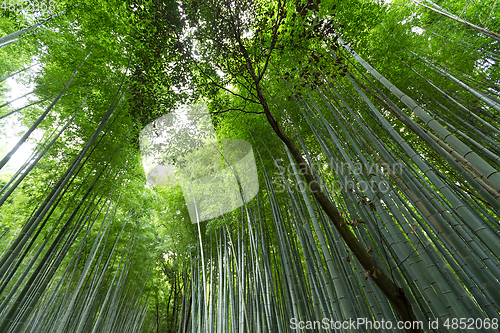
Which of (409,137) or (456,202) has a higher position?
(409,137)

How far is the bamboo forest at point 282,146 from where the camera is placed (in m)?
1.23

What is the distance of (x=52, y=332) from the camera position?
137 inches

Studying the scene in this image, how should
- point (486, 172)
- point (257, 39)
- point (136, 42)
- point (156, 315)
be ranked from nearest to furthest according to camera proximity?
1. point (486, 172)
2. point (257, 39)
3. point (136, 42)
4. point (156, 315)

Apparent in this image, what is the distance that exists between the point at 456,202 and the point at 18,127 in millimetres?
6223

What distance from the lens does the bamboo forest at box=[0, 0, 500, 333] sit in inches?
48.3

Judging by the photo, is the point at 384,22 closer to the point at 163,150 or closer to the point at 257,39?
the point at 257,39

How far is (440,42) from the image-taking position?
358 centimetres

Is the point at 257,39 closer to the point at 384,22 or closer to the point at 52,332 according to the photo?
the point at 384,22

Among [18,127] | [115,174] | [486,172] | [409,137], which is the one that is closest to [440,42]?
[409,137]

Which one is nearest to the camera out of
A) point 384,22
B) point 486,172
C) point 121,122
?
point 486,172

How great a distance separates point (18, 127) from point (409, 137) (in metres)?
7.03

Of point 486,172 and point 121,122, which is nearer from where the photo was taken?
point 486,172

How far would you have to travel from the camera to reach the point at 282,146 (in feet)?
10.00

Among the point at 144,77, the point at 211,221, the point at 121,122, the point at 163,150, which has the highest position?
the point at 121,122
